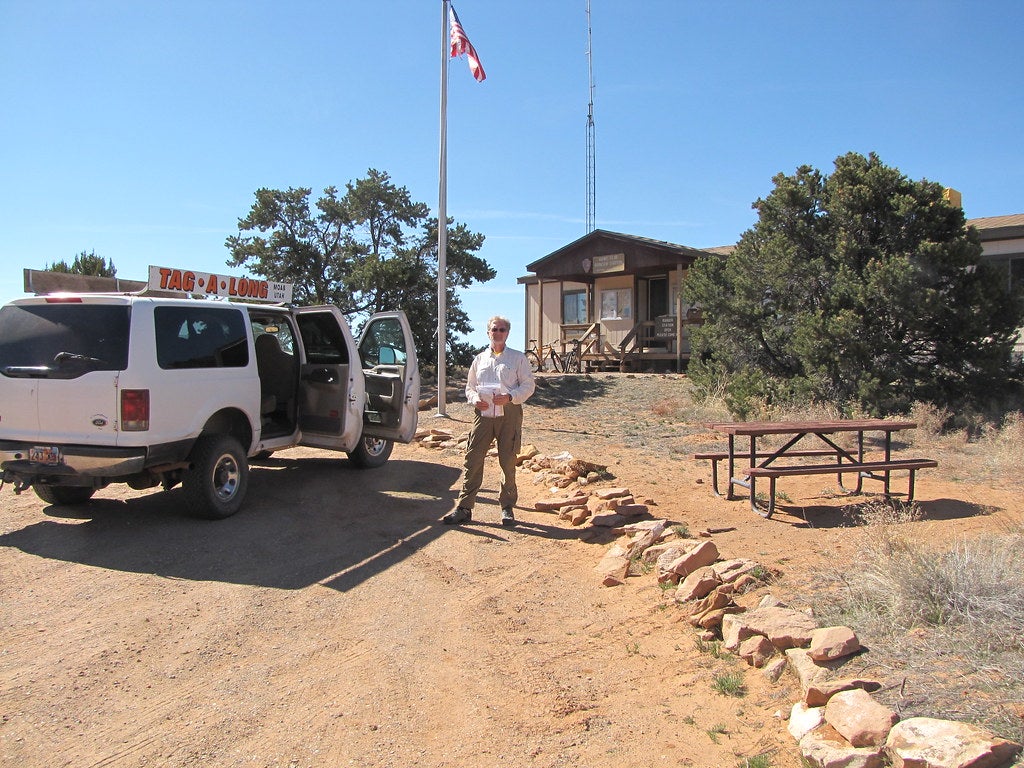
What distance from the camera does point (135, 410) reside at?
19.1 feet

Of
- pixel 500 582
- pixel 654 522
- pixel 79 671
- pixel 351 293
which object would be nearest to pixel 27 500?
pixel 79 671

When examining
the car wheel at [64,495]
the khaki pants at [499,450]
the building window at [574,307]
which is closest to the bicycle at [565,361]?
the building window at [574,307]

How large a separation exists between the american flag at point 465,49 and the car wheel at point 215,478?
9.88 metres

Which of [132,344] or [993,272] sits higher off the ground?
[993,272]

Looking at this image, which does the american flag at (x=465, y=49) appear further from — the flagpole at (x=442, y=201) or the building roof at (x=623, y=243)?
the building roof at (x=623, y=243)

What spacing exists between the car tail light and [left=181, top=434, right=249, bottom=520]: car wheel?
66 cm

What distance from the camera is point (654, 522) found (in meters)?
6.16

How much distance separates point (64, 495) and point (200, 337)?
6.49ft

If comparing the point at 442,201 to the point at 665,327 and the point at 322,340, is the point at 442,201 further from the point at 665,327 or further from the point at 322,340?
the point at 665,327

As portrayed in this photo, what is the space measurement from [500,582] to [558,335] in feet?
67.1

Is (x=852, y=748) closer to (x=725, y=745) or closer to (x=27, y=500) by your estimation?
(x=725, y=745)

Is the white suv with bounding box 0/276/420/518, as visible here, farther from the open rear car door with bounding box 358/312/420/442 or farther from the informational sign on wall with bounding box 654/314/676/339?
the informational sign on wall with bounding box 654/314/676/339

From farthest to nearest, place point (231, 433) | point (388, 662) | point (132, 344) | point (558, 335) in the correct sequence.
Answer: point (558, 335)
point (231, 433)
point (132, 344)
point (388, 662)

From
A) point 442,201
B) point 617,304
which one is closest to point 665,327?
point 617,304
